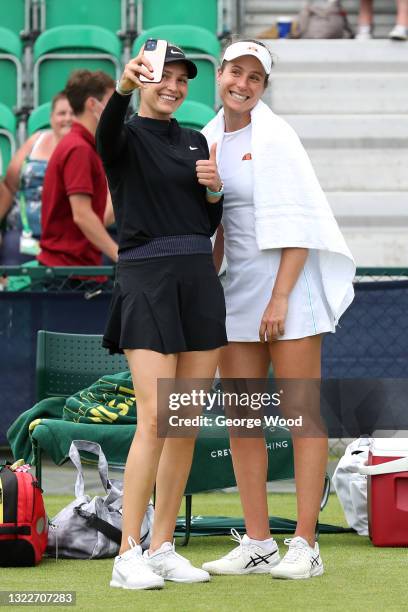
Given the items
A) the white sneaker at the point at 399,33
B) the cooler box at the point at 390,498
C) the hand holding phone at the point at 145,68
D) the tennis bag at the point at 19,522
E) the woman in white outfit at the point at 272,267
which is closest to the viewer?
the hand holding phone at the point at 145,68

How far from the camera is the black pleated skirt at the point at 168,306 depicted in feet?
14.7

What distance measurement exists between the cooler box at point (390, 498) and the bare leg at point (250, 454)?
93 centimetres

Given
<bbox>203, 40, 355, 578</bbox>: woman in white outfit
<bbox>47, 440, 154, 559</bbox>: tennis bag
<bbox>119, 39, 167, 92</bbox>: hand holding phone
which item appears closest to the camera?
<bbox>119, 39, 167, 92</bbox>: hand holding phone

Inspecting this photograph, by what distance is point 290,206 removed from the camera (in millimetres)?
4703

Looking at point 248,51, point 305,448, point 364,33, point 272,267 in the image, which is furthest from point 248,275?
point 364,33

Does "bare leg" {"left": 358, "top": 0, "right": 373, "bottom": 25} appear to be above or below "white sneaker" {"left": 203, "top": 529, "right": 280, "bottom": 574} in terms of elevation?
above

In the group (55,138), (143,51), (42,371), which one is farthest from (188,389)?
(55,138)

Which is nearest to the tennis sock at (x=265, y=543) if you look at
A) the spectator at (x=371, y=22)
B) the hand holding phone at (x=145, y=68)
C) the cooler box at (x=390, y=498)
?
the cooler box at (x=390, y=498)

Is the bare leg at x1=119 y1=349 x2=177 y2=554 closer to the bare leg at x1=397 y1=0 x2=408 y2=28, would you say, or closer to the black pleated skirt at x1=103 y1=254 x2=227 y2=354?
the black pleated skirt at x1=103 y1=254 x2=227 y2=354

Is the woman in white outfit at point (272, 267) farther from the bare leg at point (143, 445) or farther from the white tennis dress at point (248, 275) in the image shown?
the bare leg at point (143, 445)

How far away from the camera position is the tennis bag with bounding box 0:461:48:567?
511cm

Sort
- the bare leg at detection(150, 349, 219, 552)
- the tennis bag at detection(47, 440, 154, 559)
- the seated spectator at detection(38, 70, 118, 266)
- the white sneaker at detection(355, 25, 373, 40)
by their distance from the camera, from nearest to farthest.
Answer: the bare leg at detection(150, 349, 219, 552) → the tennis bag at detection(47, 440, 154, 559) → the seated spectator at detection(38, 70, 118, 266) → the white sneaker at detection(355, 25, 373, 40)

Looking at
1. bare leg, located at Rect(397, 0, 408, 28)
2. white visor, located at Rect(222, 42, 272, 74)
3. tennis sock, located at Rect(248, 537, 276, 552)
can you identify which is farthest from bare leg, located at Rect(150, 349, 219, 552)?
bare leg, located at Rect(397, 0, 408, 28)

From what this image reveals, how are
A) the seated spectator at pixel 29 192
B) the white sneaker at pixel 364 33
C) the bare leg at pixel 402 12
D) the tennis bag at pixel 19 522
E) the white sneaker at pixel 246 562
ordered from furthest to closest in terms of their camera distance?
1. the white sneaker at pixel 364 33
2. the bare leg at pixel 402 12
3. the seated spectator at pixel 29 192
4. the tennis bag at pixel 19 522
5. the white sneaker at pixel 246 562
